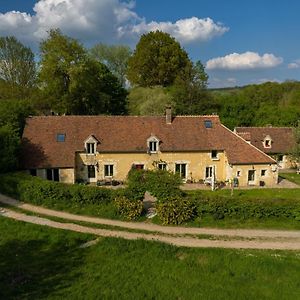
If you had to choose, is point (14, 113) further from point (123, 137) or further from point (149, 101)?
point (149, 101)

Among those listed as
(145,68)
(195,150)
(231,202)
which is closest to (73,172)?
(195,150)

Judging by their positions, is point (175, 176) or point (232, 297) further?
point (175, 176)

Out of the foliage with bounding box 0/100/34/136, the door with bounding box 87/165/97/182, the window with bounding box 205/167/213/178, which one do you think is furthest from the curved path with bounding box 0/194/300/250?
the window with bounding box 205/167/213/178

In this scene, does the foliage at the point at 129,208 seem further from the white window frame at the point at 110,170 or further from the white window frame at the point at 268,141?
the white window frame at the point at 268,141

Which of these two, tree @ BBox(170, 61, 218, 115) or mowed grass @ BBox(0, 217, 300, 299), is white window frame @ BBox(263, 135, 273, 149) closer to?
tree @ BBox(170, 61, 218, 115)

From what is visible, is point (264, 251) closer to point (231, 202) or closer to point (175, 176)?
point (231, 202)
